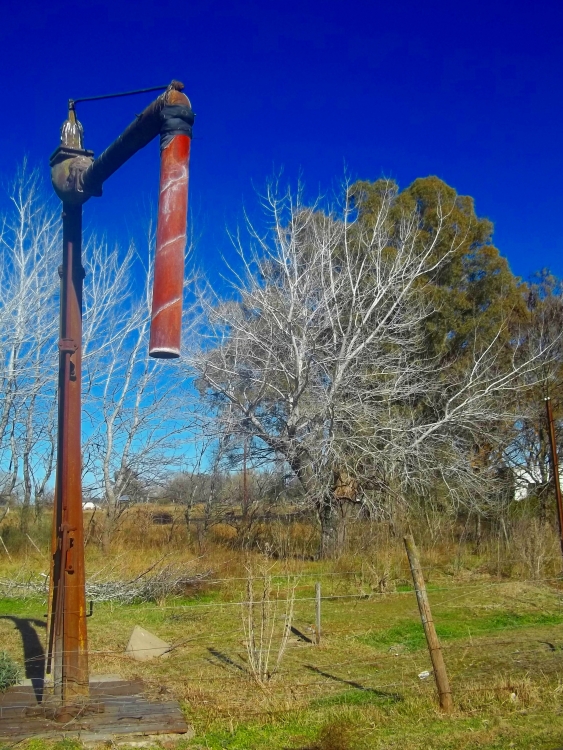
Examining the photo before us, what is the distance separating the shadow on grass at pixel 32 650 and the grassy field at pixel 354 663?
0.09 metres

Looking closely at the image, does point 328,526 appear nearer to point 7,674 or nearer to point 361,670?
point 361,670

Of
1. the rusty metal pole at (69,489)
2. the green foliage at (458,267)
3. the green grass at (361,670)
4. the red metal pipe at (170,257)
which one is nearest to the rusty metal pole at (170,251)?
the red metal pipe at (170,257)

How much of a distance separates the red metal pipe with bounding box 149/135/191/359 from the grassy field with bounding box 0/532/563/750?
11.4 feet

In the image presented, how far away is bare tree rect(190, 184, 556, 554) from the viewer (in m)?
16.8

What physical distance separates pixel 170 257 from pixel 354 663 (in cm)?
643

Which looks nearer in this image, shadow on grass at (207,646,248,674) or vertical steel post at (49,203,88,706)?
vertical steel post at (49,203,88,706)

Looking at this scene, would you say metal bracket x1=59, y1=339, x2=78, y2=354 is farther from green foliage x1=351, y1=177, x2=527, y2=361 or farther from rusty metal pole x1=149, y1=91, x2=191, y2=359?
green foliage x1=351, y1=177, x2=527, y2=361

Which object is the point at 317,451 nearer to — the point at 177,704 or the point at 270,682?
the point at 270,682

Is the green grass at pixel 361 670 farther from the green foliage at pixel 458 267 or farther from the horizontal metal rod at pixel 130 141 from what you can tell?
the green foliage at pixel 458 267

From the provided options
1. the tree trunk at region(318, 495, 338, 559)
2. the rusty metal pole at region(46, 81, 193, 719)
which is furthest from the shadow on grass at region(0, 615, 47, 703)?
the tree trunk at region(318, 495, 338, 559)

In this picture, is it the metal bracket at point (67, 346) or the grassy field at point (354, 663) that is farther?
the metal bracket at point (67, 346)

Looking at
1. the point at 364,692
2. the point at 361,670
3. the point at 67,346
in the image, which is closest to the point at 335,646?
the point at 361,670

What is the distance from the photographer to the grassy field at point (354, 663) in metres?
5.35

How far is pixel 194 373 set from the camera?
60.0 ft
